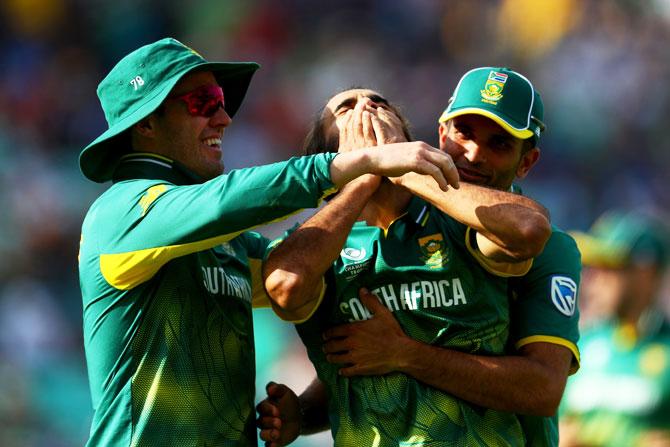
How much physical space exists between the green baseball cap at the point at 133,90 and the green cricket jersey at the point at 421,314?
968 mm

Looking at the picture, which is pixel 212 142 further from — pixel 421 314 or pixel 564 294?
pixel 564 294

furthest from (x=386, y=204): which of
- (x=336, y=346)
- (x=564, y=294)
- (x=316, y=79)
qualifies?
(x=316, y=79)

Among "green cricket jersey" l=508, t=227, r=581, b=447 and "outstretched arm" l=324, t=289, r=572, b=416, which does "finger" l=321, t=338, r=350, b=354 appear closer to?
"outstretched arm" l=324, t=289, r=572, b=416

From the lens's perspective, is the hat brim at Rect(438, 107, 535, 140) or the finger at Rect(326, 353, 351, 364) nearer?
the finger at Rect(326, 353, 351, 364)

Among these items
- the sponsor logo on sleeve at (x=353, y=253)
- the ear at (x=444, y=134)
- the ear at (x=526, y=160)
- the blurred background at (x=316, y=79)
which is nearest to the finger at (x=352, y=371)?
the sponsor logo on sleeve at (x=353, y=253)

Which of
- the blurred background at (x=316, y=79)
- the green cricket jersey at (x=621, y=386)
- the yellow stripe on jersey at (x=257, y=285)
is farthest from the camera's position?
the blurred background at (x=316, y=79)

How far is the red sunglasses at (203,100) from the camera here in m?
4.68

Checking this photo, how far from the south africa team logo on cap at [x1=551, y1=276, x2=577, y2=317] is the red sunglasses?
1.55 metres

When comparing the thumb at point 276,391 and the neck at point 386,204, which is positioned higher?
the neck at point 386,204

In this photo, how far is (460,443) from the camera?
13.8ft

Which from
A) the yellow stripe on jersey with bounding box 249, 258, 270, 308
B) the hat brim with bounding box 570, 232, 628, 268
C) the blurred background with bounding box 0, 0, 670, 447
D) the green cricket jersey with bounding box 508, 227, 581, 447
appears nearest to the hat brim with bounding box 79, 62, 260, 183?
the yellow stripe on jersey with bounding box 249, 258, 270, 308

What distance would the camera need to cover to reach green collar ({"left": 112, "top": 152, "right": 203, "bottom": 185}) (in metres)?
4.56

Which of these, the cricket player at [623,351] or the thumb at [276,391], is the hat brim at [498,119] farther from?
the cricket player at [623,351]

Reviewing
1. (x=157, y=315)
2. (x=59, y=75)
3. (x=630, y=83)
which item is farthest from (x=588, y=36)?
(x=157, y=315)
